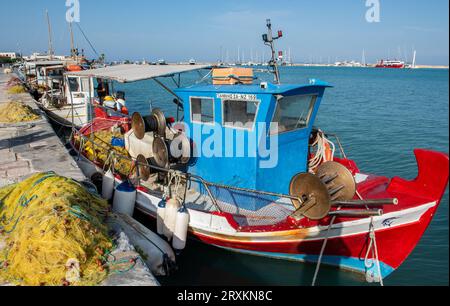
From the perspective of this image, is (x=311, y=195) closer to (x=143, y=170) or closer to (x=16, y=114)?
(x=143, y=170)

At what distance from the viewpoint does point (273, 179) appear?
7.00 meters

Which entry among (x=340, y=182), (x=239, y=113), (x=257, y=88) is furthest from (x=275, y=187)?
(x=257, y=88)

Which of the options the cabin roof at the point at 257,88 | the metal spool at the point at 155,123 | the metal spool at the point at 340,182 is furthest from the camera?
the metal spool at the point at 155,123

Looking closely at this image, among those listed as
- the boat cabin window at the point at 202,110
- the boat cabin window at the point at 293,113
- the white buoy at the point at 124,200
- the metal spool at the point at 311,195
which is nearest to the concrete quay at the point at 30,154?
the white buoy at the point at 124,200

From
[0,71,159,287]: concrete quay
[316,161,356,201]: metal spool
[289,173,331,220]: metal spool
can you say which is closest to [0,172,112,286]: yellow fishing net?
[0,71,159,287]: concrete quay

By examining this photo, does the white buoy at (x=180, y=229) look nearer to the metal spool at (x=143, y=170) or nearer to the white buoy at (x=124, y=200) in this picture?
the white buoy at (x=124, y=200)

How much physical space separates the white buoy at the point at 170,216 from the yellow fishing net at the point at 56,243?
170 centimetres

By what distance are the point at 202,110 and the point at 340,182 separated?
142 inches

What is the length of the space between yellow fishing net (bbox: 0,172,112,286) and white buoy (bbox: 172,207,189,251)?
166 cm

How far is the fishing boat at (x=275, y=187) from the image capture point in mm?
5273

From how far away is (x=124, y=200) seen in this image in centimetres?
783

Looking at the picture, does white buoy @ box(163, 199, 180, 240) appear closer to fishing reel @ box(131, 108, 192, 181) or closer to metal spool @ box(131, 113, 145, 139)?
fishing reel @ box(131, 108, 192, 181)

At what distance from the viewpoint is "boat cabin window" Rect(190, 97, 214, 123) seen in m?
7.36
